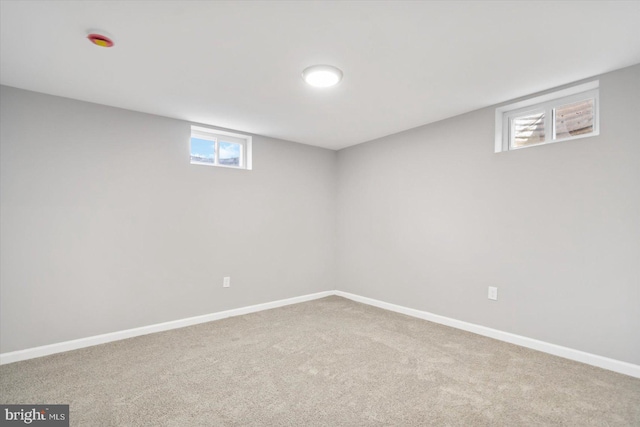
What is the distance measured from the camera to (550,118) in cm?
280

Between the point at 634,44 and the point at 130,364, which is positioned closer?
the point at 634,44

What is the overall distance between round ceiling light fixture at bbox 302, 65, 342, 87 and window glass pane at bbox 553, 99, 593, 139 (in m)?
2.07

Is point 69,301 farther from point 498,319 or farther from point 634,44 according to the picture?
point 634,44

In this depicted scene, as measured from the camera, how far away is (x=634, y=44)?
6.55 feet

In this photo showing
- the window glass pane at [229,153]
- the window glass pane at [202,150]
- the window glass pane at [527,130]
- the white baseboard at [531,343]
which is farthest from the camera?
the window glass pane at [229,153]

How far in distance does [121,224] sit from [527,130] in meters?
4.17

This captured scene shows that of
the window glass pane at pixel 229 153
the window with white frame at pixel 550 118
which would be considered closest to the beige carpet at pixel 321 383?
the window with white frame at pixel 550 118

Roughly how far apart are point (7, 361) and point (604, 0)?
480 cm

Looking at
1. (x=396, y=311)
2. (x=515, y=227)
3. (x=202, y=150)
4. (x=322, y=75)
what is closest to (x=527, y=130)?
(x=515, y=227)

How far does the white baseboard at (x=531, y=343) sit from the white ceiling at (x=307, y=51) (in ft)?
7.38

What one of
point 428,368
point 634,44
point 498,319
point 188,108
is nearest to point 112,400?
point 428,368

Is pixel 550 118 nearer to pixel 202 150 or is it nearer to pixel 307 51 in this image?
pixel 307 51

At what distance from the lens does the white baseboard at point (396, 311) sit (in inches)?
93.5
